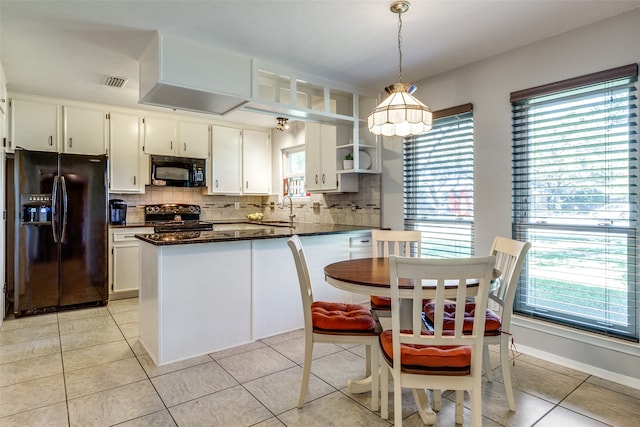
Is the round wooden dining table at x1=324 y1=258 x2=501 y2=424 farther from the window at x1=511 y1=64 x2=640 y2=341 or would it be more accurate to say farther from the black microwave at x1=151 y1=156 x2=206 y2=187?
the black microwave at x1=151 y1=156 x2=206 y2=187

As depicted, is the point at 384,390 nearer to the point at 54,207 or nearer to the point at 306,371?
the point at 306,371

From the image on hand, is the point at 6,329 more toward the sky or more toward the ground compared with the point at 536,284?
more toward the ground

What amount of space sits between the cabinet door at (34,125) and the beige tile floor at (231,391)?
2220 millimetres

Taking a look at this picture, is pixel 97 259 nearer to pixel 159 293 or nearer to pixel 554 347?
pixel 159 293

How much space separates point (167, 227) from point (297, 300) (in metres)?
2.25

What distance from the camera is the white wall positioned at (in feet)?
7.93

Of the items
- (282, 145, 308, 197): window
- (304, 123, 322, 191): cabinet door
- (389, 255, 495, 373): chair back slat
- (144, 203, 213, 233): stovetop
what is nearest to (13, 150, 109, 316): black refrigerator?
(144, 203, 213, 233): stovetop

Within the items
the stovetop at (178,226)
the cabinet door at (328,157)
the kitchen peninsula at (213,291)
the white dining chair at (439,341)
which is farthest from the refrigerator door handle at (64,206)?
the white dining chair at (439,341)

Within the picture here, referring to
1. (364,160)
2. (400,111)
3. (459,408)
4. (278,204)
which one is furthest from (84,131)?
(459,408)

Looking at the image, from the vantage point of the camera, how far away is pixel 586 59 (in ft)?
8.44

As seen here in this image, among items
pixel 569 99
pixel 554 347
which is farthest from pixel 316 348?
pixel 569 99

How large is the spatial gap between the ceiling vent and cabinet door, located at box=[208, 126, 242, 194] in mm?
1650

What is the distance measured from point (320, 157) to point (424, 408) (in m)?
2.99

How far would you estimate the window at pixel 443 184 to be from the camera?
131 inches
